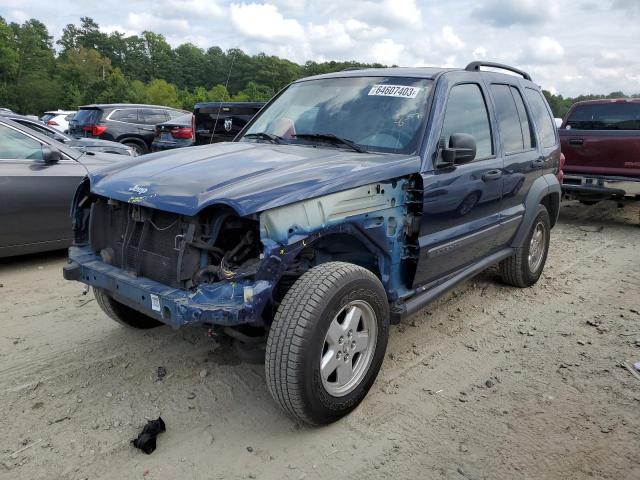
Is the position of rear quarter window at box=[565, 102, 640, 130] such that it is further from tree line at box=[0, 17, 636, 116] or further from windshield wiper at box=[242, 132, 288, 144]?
tree line at box=[0, 17, 636, 116]

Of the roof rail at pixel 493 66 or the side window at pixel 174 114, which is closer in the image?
the roof rail at pixel 493 66

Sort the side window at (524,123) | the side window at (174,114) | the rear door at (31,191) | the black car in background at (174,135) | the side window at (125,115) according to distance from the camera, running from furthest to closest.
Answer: the side window at (174,114), the side window at (125,115), the black car in background at (174,135), the rear door at (31,191), the side window at (524,123)

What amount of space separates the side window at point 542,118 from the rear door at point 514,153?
0.69 feet

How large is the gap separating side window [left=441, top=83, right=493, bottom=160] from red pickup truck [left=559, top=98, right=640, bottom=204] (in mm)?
4724

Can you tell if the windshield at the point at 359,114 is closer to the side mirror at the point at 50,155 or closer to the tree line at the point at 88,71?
the side mirror at the point at 50,155

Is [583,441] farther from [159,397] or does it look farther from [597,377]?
[159,397]

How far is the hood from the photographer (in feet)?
8.82

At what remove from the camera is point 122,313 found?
3.89m

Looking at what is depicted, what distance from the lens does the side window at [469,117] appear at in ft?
12.5

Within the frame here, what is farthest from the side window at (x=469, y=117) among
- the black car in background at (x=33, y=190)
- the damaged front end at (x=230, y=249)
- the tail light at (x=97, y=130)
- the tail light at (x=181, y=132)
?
the tail light at (x=97, y=130)

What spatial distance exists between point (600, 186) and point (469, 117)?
504cm

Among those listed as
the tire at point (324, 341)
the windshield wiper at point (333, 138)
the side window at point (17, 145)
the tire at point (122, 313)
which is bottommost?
the tire at point (122, 313)

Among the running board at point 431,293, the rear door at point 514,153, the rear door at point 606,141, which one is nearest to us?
the running board at point 431,293

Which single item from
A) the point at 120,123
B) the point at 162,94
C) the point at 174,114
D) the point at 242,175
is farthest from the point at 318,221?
the point at 162,94
